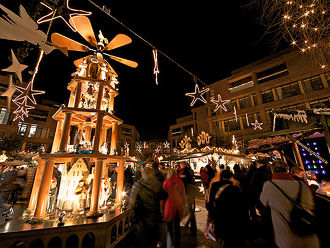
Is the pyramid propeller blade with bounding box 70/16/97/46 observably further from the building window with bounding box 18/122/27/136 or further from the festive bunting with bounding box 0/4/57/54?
the building window with bounding box 18/122/27/136

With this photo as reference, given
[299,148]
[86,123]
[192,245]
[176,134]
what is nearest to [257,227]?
[192,245]

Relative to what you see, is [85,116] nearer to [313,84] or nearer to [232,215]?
[232,215]

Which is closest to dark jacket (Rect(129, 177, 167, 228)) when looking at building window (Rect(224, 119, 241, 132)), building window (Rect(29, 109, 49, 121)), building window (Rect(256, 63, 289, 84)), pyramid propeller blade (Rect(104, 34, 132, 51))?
pyramid propeller blade (Rect(104, 34, 132, 51))

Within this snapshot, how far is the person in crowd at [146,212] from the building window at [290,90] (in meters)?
30.8

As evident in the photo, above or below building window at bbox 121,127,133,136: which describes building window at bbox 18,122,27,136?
below

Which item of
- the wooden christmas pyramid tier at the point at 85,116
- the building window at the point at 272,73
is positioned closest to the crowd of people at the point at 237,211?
the wooden christmas pyramid tier at the point at 85,116

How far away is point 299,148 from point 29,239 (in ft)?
57.7

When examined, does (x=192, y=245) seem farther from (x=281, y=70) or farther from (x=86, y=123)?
(x=281, y=70)

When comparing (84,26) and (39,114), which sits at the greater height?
(39,114)

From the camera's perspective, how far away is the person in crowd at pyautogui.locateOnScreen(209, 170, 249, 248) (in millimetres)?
2398

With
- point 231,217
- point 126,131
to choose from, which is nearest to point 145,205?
point 231,217

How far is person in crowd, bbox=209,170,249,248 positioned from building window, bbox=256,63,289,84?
3275 cm

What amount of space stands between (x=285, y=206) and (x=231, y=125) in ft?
96.4

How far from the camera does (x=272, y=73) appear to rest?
1045 inches
